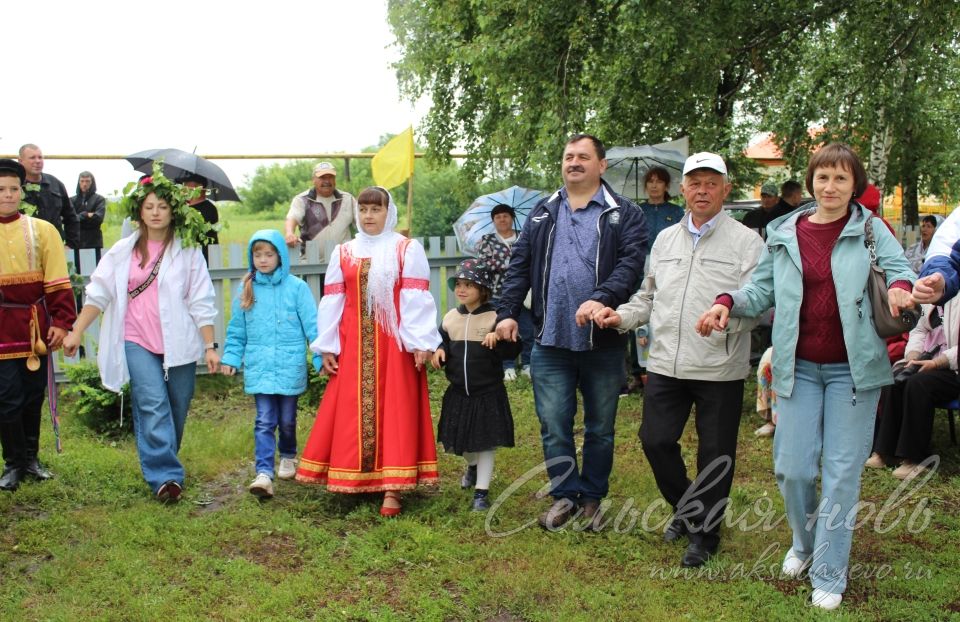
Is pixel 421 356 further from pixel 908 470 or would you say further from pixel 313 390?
pixel 908 470

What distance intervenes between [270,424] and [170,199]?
4.97 ft

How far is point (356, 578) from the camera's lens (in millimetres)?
4574

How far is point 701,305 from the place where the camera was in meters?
4.48

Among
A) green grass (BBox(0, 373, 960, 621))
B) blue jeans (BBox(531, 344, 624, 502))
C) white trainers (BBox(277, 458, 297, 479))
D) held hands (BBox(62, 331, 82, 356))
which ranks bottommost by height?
green grass (BBox(0, 373, 960, 621))

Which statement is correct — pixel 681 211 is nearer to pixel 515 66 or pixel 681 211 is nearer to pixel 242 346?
pixel 515 66

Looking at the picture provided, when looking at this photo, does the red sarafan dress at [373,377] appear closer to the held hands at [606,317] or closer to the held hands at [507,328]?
the held hands at [507,328]

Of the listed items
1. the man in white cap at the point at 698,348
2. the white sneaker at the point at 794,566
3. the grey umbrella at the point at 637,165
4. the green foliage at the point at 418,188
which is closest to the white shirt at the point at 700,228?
the man in white cap at the point at 698,348

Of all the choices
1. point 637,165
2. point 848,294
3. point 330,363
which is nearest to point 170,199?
point 330,363

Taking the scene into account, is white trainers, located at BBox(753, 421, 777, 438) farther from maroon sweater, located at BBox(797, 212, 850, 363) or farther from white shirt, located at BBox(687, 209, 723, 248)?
maroon sweater, located at BBox(797, 212, 850, 363)

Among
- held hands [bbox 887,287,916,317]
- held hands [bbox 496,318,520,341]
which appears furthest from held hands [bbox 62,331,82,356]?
held hands [bbox 887,287,916,317]

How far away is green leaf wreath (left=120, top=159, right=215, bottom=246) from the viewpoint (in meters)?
5.66

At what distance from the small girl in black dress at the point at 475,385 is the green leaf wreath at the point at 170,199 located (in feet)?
5.46

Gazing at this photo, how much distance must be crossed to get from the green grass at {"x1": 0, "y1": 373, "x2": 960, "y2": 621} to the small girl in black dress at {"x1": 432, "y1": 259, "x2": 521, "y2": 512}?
14.4 inches

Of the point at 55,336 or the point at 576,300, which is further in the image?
the point at 55,336
